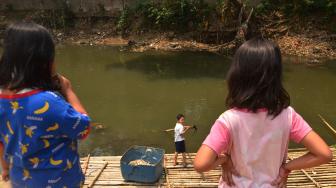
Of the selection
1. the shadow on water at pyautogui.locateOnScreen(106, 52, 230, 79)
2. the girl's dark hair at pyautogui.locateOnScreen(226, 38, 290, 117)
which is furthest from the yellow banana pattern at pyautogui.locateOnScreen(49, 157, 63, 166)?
the shadow on water at pyautogui.locateOnScreen(106, 52, 230, 79)

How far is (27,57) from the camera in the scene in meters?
1.72

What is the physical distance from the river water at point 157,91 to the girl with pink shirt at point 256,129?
4.89m

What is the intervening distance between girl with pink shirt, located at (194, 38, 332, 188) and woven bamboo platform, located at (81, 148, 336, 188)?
2909mm

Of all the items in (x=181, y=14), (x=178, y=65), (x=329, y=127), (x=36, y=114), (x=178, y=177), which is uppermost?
(x=36, y=114)

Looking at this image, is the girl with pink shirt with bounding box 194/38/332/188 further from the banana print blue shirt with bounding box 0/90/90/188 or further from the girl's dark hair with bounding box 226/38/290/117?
the banana print blue shirt with bounding box 0/90/90/188

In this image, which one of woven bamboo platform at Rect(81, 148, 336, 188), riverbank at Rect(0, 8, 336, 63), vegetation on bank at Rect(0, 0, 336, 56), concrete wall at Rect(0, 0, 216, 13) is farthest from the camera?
concrete wall at Rect(0, 0, 216, 13)

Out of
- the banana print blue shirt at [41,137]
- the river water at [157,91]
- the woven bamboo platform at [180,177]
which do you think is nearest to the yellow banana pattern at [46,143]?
the banana print blue shirt at [41,137]

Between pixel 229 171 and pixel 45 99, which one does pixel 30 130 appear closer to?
pixel 45 99

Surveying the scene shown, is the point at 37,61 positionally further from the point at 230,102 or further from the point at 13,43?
the point at 230,102

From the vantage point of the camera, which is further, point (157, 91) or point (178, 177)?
point (157, 91)

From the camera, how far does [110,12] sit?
15.0 metres

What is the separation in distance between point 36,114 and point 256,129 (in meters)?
0.86

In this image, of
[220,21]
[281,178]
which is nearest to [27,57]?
[281,178]

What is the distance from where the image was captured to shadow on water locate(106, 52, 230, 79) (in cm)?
1070
